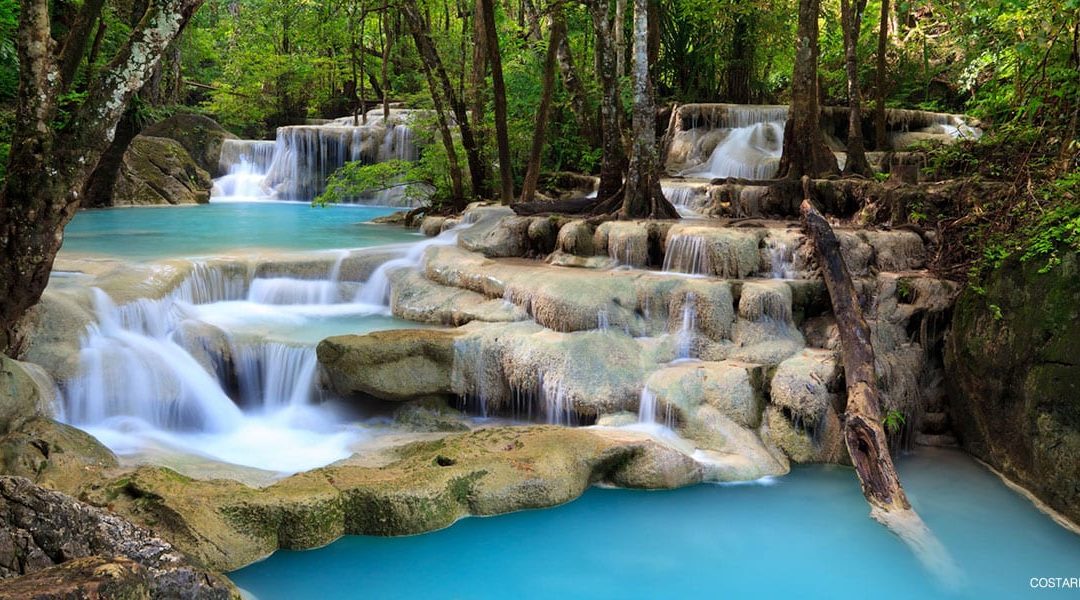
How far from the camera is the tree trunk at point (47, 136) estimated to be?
5535 millimetres

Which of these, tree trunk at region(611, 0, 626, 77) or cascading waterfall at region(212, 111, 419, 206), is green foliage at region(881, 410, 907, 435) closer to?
tree trunk at region(611, 0, 626, 77)

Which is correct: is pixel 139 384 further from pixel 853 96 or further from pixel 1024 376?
pixel 853 96

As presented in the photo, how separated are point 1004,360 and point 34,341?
25.4 feet

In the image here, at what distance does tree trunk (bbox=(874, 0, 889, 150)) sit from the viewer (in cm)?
1280

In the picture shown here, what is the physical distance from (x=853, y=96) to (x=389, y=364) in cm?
886

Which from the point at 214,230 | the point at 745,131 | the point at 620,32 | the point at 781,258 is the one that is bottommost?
the point at 781,258

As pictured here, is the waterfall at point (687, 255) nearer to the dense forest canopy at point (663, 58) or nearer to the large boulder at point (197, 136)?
the dense forest canopy at point (663, 58)

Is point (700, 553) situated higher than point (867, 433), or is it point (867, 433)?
point (867, 433)

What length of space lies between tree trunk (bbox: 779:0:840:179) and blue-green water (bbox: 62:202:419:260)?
→ 223 inches

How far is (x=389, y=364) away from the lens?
7.00 m

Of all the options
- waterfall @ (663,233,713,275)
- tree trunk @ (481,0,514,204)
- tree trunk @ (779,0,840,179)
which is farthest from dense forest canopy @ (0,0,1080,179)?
waterfall @ (663,233,713,275)

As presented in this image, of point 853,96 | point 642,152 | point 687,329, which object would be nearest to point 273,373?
point 687,329

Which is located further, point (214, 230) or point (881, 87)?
point (214, 230)

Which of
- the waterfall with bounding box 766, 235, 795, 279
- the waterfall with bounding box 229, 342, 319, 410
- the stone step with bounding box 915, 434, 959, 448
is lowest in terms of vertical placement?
the stone step with bounding box 915, 434, 959, 448
